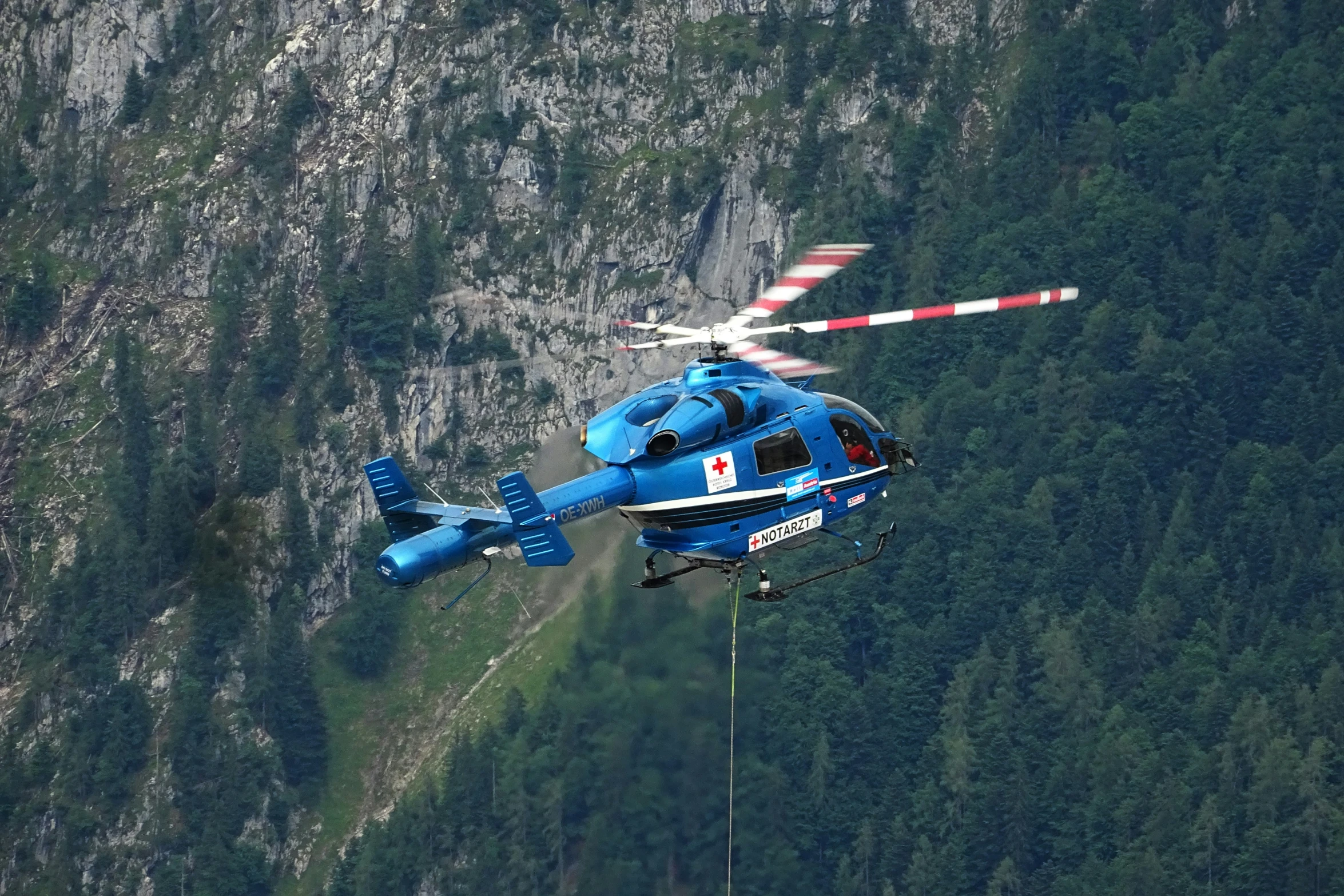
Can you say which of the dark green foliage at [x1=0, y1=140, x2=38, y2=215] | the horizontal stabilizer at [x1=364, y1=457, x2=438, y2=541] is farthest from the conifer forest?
the horizontal stabilizer at [x1=364, y1=457, x2=438, y2=541]

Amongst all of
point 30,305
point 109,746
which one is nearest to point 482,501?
point 109,746

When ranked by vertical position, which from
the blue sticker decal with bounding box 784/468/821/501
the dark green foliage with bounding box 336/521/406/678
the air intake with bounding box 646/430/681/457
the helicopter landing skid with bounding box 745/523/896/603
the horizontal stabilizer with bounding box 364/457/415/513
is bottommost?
the dark green foliage with bounding box 336/521/406/678

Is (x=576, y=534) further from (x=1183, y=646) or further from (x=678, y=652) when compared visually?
(x=1183, y=646)

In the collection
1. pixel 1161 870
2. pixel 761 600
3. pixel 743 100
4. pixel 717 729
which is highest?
pixel 761 600

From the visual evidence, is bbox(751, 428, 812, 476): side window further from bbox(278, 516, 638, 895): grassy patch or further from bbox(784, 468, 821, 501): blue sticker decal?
bbox(278, 516, 638, 895): grassy patch

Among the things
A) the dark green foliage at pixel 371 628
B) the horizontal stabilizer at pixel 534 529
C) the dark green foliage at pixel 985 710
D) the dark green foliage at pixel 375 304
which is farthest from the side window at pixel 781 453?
the dark green foliage at pixel 375 304

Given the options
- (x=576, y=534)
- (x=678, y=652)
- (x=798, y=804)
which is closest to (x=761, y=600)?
(x=576, y=534)
